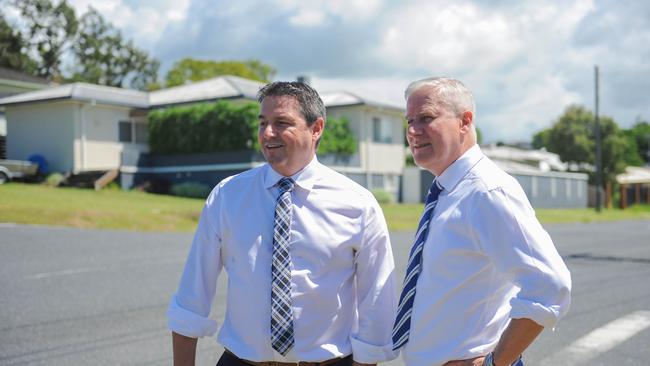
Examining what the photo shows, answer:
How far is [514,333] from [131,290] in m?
8.25

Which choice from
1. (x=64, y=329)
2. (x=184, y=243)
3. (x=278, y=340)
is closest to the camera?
(x=278, y=340)

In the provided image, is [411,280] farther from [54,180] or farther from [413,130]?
[54,180]

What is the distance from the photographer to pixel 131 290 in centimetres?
981

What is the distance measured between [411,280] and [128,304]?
6798 millimetres

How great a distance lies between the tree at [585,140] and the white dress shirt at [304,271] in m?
59.8

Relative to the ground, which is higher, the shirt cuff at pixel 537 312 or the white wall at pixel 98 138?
the white wall at pixel 98 138

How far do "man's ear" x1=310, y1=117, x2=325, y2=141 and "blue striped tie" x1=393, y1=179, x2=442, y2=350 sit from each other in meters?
0.65

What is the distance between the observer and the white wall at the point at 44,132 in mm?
33594

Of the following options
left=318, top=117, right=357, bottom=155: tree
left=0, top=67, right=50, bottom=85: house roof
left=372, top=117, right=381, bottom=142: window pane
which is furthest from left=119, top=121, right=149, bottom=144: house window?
left=0, top=67, right=50, bottom=85: house roof

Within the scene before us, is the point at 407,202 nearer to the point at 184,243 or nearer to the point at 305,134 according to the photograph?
the point at 184,243

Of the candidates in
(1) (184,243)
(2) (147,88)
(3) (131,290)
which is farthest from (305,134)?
(2) (147,88)

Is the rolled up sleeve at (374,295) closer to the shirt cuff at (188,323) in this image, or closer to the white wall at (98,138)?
the shirt cuff at (188,323)

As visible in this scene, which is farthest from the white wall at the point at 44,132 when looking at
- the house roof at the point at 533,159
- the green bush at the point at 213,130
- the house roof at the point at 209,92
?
the house roof at the point at 533,159

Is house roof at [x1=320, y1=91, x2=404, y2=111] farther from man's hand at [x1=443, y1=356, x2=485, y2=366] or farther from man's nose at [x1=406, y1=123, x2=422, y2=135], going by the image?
man's hand at [x1=443, y1=356, x2=485, y2=366]
